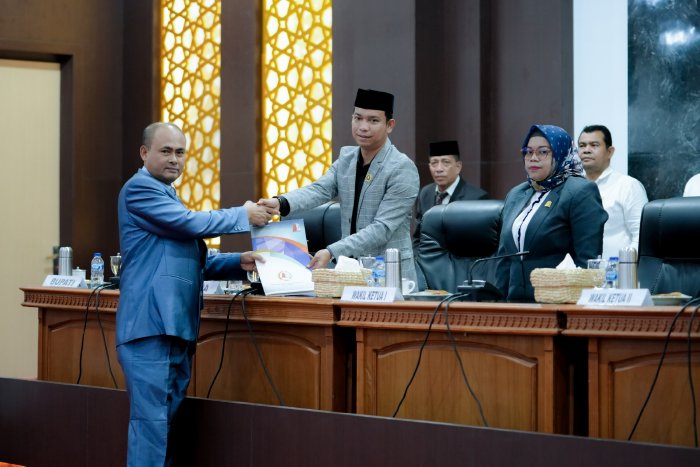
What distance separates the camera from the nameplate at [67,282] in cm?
411

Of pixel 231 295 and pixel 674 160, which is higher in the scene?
pixel 674 160

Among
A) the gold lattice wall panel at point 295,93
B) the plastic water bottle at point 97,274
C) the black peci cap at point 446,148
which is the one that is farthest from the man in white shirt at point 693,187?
the plastic water bottle at point 97,274

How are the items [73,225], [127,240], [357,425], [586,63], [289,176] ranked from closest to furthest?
[357,425] → [127,240] → [586,63] → [289,176] → [73,225]

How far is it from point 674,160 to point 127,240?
3.11 meters

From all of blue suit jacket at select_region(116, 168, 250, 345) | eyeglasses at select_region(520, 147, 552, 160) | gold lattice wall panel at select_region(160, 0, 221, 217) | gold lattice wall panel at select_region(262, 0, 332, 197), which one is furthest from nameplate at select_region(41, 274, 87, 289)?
gold lattice wall panel at select_region(160, 0, 221, 217)

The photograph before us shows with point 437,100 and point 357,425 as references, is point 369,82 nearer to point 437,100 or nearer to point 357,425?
point 437,100

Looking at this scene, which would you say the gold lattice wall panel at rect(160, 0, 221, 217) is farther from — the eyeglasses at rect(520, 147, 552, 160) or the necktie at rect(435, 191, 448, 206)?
the eyeglasses at rect(520, 147, 552, 160)

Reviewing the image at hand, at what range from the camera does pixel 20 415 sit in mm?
4098

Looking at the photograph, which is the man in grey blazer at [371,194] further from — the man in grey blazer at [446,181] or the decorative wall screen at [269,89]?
the decorative wall screen at [269,89]

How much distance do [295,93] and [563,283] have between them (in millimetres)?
4149

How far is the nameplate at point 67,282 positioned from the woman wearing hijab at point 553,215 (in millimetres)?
1791

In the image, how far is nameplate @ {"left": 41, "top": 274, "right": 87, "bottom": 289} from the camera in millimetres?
4105

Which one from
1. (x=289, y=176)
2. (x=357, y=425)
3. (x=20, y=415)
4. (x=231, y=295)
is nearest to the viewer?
(x=357, y=425)

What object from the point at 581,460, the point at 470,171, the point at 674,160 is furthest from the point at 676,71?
the point at 581,460
